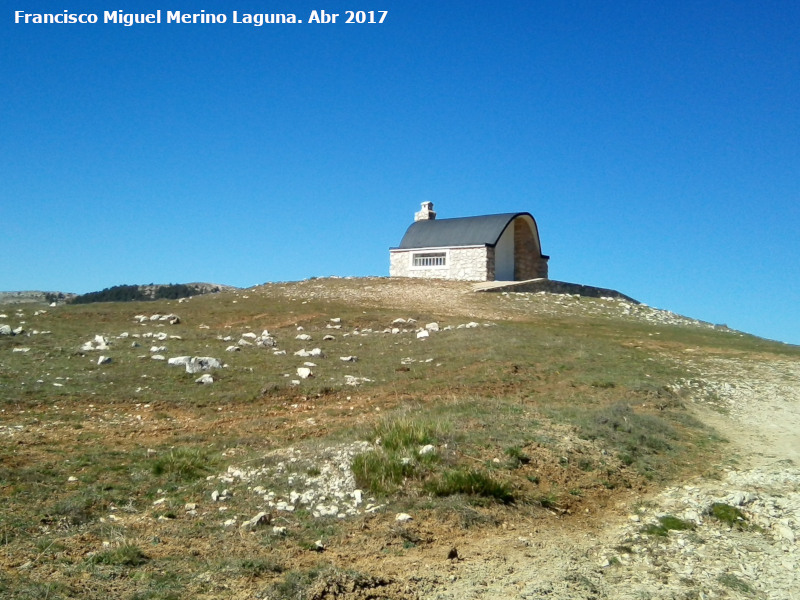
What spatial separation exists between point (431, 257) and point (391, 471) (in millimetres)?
37008

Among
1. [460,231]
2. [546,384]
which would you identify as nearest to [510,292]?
[460,231]

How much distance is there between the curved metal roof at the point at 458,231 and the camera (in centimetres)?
4253

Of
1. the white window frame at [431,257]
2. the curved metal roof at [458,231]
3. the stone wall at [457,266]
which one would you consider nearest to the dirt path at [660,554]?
the stone wall at [457,266]

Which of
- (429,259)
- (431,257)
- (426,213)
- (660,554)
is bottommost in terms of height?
(660,554)

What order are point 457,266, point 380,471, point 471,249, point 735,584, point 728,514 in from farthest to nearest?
point 457,266 < point 471,249 < point 380,471 < point 728,514 < point 735,584

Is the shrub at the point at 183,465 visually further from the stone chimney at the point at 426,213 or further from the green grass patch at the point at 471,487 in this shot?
the stone chimney at the point at 426,213

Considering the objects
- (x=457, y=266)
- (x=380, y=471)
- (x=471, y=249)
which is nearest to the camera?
(x=380, y=471)

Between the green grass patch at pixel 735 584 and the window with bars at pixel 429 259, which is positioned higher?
the window with bars at pixel 429 259

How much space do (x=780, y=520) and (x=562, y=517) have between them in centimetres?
254

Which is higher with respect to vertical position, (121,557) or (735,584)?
(121,557)

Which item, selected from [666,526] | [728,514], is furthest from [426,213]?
[666,526]

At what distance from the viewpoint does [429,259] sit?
45.1 meters

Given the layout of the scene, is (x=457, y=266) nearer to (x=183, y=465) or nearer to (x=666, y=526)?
(x=183, y=465)

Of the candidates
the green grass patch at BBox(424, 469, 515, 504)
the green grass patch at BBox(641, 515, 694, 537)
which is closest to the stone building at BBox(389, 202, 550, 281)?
the green grass patch at BBox(424, 469, 515, 504)
